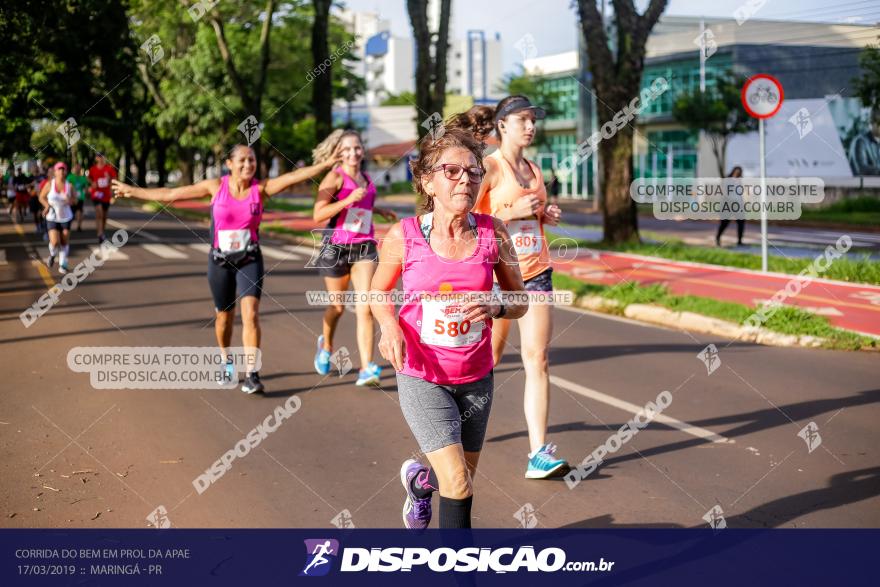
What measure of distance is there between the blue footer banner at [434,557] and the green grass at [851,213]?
26911mm

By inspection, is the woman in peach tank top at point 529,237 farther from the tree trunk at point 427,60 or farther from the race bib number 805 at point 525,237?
the tree trunk at point 427,60

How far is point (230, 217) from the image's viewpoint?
762 centimetres

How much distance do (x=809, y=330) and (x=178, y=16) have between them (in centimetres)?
3994

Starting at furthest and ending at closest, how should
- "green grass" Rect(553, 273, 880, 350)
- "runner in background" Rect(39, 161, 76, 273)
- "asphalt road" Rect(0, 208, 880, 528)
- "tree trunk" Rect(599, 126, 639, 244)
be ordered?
1. "tree trunk" Rect(599, 126, 639, 244)
2. "runner in background" Rect(39, 161, 76, 273)
3. "green grass" Rect(553, 273, 880, 350)
4. "asphalt road" Rect(0, 208, 880, 528)

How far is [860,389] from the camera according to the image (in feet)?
26.2

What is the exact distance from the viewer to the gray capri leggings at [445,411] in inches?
149

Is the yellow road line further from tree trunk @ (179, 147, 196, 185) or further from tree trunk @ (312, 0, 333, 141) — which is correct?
tree trunk @ (179, 147, 196, 185)

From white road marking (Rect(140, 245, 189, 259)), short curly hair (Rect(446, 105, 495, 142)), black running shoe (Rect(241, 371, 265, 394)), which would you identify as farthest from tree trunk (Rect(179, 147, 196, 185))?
short curly hair (Rect(446, 105, 495, 142))

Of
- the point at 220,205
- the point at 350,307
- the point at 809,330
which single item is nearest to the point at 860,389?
the point at 809,330

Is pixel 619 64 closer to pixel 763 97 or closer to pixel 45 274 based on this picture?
pixel 763 97

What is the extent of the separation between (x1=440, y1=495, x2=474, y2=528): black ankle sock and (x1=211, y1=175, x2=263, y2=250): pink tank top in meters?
4.35

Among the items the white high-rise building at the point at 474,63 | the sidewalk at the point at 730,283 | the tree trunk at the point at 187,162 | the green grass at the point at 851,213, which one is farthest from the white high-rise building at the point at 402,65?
the sidewalk at the point at 730,283

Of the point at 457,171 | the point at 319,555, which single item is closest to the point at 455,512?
the point at 319,555

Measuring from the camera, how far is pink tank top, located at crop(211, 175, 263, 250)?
25.0 feet
